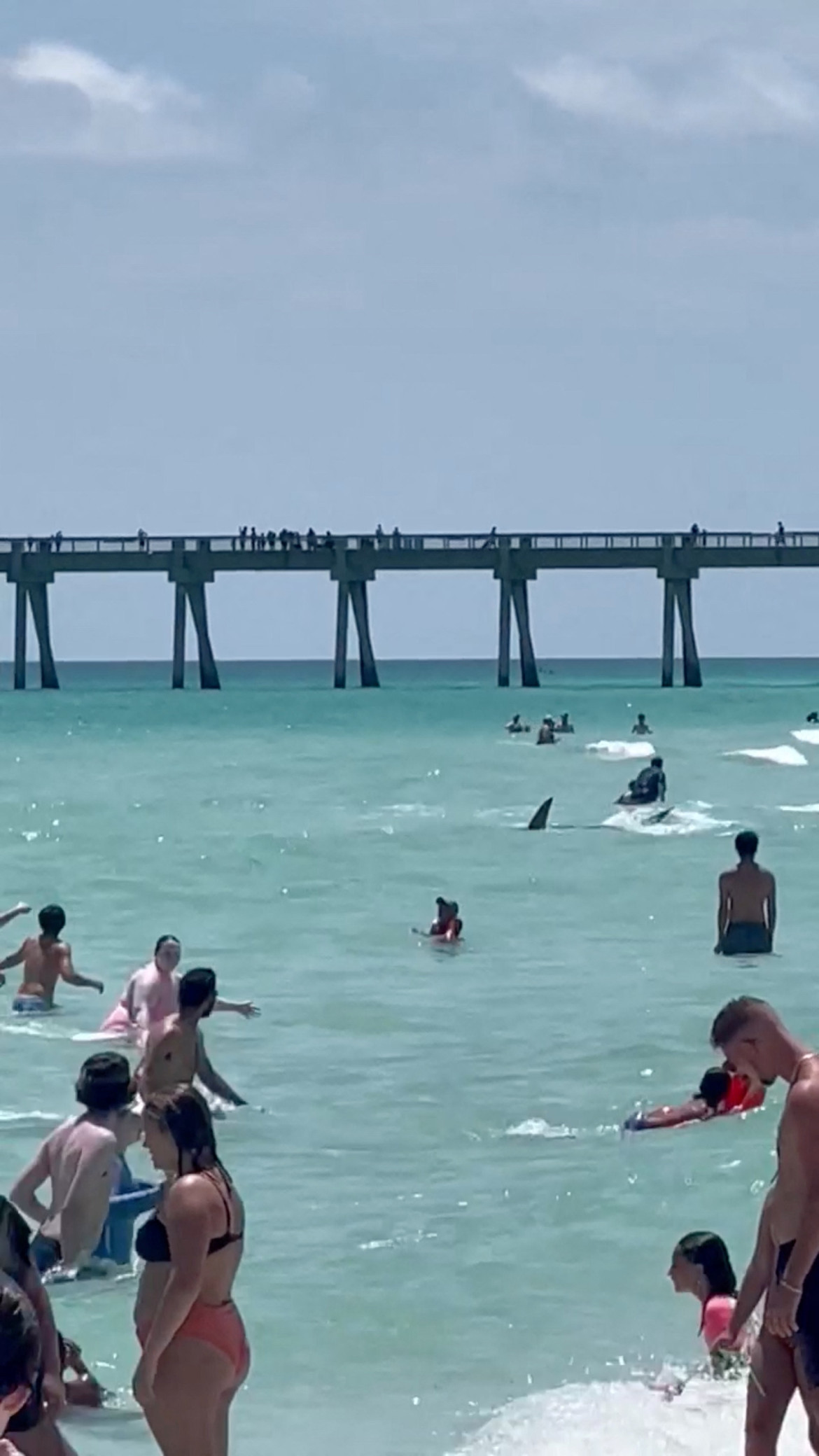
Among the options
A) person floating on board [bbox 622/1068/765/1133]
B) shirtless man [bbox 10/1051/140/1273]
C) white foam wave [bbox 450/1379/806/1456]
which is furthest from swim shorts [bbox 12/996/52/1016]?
white foam wave [bbox 450/1379/806/1456]

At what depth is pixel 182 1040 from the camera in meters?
9.80

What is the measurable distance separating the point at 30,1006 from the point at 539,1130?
179 inches

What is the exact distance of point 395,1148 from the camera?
1156 centimetres

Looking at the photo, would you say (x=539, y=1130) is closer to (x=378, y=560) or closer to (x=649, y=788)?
(x=649, y=788)

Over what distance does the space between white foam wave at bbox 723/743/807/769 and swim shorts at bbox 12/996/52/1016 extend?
109ft

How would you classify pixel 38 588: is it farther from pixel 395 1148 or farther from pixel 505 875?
pixel 395 1148

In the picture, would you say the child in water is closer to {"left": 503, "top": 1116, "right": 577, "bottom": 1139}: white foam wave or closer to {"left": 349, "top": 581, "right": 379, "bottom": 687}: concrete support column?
{"left": 503, "top": 1116, "right": 577, "bottom": 1139}: white foam wave

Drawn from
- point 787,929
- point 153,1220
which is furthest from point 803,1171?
point 787,929

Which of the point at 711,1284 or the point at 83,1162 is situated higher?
the point at 83,1162

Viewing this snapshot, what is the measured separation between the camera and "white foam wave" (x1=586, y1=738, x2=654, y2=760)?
49.5 meters

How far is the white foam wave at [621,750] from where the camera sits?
162 ft

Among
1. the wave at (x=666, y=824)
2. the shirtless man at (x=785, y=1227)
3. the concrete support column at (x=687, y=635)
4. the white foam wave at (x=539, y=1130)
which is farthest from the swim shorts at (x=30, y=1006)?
the concrete support column at (x=687, y=635)

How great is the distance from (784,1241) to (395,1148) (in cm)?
602

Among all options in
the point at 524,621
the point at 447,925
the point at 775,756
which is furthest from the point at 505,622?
the point at 447,925
